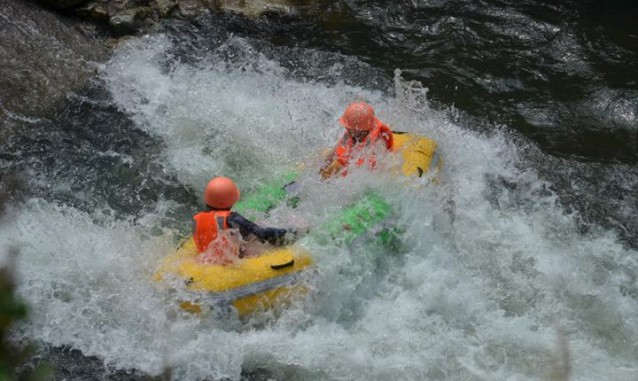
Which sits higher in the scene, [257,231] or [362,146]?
[362,146]

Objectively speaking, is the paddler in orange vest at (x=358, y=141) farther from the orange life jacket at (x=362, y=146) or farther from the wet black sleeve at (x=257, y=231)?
the wet black sleeve at (x=257, y=231)

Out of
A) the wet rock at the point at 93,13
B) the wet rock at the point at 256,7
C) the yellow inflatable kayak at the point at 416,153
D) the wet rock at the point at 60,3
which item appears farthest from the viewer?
the wet rock at the point at 256,7

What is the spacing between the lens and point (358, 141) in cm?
666

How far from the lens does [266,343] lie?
219 inches

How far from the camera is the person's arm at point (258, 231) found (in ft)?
18.8

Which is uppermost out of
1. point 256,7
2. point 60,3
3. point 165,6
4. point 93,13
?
point 60,3

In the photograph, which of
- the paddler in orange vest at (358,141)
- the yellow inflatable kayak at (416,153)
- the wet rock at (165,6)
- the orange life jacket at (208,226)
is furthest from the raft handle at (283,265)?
the wet rock at (165,6)

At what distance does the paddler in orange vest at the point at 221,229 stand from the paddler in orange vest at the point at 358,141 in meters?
1.10

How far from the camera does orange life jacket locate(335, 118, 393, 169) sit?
6531mm

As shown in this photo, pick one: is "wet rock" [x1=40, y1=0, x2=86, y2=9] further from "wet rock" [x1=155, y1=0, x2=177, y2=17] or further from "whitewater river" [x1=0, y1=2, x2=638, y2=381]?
"wet rock" [x1=155, y1=0, x2=177, y2=17]

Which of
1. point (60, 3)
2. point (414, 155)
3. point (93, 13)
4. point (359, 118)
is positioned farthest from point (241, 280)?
point (60, 3)

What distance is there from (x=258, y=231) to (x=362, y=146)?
4.54 feet

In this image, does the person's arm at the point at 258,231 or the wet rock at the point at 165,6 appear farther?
the wet rock at the point at 165,6

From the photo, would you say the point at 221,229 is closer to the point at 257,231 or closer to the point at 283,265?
the point at 257,231
